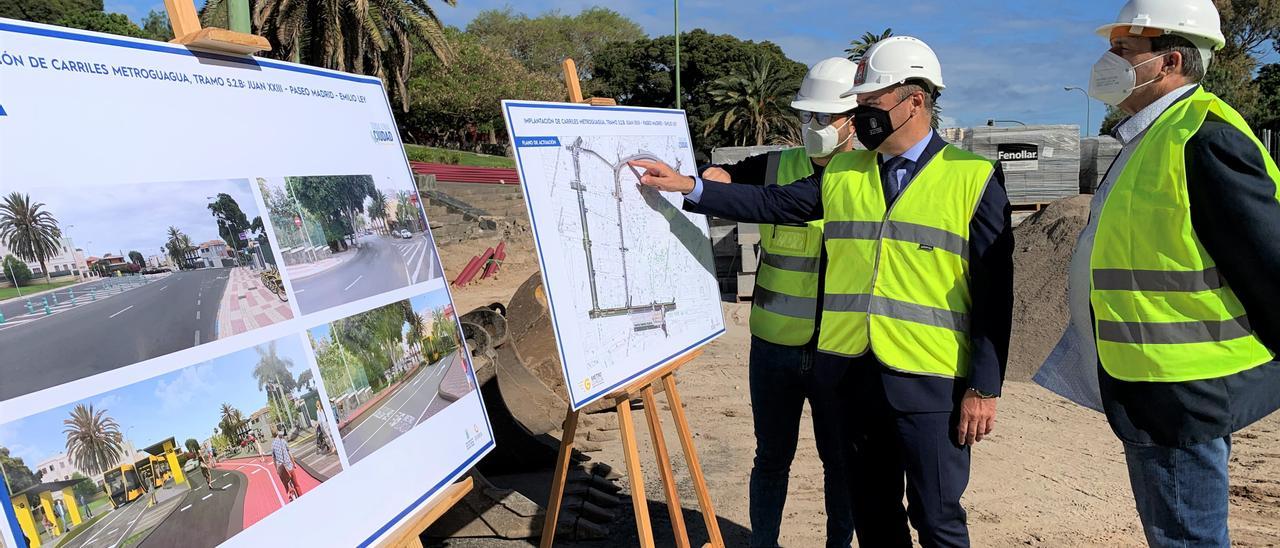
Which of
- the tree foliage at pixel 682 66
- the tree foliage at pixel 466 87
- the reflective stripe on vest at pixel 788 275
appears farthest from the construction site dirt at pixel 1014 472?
the tree foliage at pixel 682 66

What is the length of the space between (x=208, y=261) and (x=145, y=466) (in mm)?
Answer: 446

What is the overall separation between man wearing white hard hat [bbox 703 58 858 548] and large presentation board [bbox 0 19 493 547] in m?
1.42

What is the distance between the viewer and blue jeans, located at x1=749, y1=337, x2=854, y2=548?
3.45 m

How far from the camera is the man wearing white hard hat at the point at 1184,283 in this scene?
7.20ft

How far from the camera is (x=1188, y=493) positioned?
7.59 feet

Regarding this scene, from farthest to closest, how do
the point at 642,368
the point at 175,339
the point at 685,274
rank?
the point at 685,274 < the point at 642,368 < the point at 175,339

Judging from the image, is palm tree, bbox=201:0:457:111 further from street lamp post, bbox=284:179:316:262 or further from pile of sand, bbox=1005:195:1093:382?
street lamp post, bbox=284:179:316:262

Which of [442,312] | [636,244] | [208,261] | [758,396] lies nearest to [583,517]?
[758,396]

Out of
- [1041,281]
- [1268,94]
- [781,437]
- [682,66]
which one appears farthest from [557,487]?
[682,66]

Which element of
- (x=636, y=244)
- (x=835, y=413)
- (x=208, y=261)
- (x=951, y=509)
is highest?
(x=208, y=261)

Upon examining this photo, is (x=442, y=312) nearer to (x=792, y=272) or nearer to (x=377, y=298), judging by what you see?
(x=377, y=298)

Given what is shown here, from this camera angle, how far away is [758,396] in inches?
140

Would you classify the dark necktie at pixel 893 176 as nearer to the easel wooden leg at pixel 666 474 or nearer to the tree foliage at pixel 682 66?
the easel wooden leg at pixel 666 474

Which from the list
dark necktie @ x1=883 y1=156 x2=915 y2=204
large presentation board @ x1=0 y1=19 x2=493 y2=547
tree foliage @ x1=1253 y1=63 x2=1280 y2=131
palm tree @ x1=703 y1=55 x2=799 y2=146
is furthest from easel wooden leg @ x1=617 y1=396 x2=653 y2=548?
palm tree @ x1=703 y1=55 x2=799 y2=146
